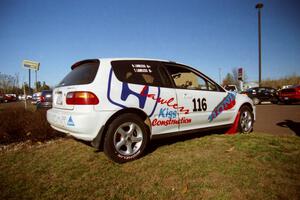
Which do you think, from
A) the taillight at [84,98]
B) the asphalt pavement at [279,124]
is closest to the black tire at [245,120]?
the asphalt pavement at [279,124]

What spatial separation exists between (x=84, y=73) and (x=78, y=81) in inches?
7.0

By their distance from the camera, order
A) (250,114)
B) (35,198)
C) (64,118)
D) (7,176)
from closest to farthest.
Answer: (35,198), (7,176), (64,118), (250,114)

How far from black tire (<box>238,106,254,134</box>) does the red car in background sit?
12161 mm

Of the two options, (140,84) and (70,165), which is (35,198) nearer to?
(70,165)

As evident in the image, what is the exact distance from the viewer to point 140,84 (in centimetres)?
313

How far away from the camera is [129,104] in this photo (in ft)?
9.71

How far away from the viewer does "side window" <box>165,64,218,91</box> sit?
12.4 ft

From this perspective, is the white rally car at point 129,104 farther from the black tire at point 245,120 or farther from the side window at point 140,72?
the black tire at point 245,120

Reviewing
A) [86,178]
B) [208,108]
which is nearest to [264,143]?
[208,108]

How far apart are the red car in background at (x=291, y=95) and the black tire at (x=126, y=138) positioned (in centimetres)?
1526

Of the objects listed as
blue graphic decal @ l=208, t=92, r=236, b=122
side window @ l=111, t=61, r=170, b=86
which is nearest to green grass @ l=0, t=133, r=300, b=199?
blue graphic decal @ l=208, t=92, r=236, b=122

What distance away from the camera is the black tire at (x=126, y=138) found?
2826 millimetres

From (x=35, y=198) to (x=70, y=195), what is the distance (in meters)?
0.38

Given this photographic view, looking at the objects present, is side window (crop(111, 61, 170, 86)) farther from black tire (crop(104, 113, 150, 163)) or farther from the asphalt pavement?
the asphalt pavement
